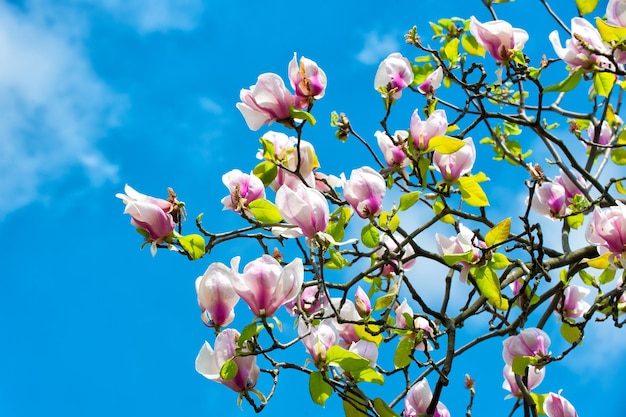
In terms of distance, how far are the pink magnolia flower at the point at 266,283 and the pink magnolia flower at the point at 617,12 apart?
4.01 feet

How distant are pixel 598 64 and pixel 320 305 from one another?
102cm

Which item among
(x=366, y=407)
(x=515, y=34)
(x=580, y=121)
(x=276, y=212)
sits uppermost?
(x=580, y=121)

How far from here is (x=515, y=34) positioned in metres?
2.04

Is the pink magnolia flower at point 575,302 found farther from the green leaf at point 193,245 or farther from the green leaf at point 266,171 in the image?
the green leaf at point 193,245

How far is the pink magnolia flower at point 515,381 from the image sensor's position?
6.61ft

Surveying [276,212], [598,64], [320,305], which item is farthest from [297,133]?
[598,64]

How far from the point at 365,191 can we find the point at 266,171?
0.30m

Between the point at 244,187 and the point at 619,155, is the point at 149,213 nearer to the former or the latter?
the point at 244,187

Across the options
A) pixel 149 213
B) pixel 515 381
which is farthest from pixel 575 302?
pixel 149 213

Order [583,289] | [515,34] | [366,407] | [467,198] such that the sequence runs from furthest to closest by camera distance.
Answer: [583,289] < [515,34] < [467,198] < [366,407]

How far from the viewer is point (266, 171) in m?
1.86

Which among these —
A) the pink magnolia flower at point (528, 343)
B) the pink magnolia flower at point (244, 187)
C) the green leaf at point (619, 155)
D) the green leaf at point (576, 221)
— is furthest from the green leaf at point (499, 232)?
the green leaf at point (619, 155)

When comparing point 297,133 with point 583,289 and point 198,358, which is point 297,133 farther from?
point 583,289

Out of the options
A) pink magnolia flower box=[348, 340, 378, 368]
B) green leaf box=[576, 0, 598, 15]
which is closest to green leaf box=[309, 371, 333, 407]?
pink magnolia flower box=[348, 340, 378, 368]
